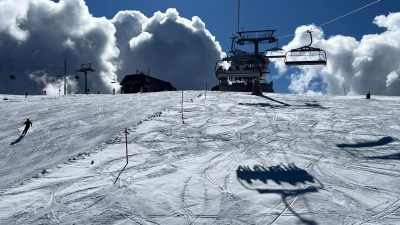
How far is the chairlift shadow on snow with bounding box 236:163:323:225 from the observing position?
9.23 meters

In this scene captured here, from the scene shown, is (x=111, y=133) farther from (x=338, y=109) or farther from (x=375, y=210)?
(x=338, y=109)

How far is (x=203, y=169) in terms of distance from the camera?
11070mm

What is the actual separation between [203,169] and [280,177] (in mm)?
2428

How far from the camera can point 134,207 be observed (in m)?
8.34

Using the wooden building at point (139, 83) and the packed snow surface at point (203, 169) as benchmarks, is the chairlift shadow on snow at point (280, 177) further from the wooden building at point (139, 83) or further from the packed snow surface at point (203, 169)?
the wooden building at point (139, 83)

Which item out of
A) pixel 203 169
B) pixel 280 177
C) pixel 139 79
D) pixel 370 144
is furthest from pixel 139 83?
pixel 280 177

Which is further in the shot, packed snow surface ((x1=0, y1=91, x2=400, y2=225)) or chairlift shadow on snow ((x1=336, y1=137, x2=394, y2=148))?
chairlift shadow on snow ((x1=336, y1=137, x2=394, y2=148))

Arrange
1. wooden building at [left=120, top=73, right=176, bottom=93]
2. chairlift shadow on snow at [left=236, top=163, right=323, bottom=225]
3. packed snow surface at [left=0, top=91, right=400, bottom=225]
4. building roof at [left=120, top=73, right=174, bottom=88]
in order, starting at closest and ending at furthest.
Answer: packed snow surface at [left=0, top=91, right=400, bottom=225], chairlift shadow on snow at [left=236, top=163, right=323, bottom=225], wooden building at [left=120, top=73, right=176, bottom=93], building roof at [left=120, top=73, right=174, bottom=88]

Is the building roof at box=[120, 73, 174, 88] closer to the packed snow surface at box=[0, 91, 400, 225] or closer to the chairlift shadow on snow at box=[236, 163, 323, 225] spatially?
the packed snow surface at box=[0, 91, 400, 225]

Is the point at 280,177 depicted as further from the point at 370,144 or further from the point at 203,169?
the point at 370,144

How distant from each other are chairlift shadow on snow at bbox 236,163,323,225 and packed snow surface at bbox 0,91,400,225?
32 millimetres

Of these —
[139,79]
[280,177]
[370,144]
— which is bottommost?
[280,177]

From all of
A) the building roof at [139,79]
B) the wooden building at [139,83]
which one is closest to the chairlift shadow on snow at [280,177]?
the wooden building at [139,83]

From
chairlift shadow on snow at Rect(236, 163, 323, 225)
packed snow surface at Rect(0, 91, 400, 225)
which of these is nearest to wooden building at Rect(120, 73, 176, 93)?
packed snow surface at Rect(0, 91, 400, 225)
